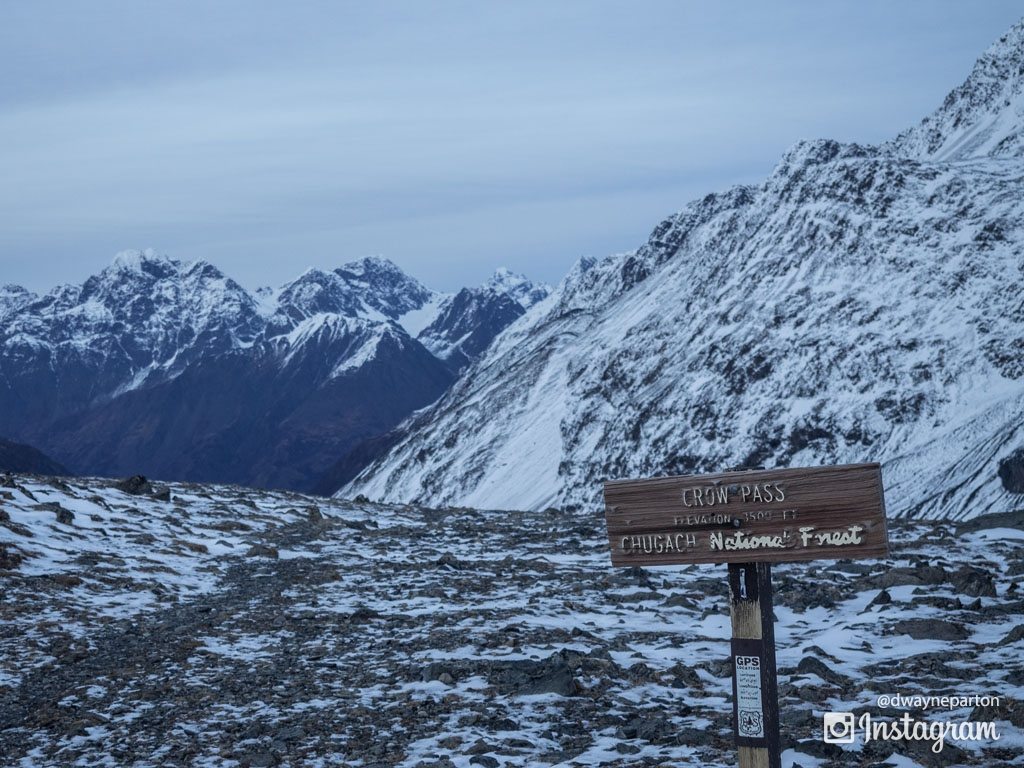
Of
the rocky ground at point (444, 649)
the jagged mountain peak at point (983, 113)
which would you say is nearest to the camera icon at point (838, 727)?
the rocky ground at point (444, 649)

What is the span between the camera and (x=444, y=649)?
1794 centimetres

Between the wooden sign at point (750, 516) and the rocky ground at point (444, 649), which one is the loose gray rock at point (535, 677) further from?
the wooden sign at point (750, 516)

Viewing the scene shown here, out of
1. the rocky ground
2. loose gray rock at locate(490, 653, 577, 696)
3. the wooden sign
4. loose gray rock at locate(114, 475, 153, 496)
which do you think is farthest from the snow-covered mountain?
the wooden sign

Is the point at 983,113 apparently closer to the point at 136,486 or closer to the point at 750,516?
the point at 136,486

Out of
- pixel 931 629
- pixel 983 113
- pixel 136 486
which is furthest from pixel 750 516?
pixel 983 113

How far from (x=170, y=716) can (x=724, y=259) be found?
5394 inches

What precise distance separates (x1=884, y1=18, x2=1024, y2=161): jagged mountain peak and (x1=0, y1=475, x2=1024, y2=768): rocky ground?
132m

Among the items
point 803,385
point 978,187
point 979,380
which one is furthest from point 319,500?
point 978,187

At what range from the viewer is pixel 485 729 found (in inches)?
547

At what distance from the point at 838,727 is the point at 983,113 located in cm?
16379

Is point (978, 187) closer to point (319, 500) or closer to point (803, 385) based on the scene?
point (803, 385)

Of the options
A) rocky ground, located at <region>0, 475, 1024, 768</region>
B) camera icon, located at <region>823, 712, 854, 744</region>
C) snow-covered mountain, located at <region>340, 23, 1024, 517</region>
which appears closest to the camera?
camera icon, located at <region>823, 712, 854, 744</region>

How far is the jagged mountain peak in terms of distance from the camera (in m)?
145

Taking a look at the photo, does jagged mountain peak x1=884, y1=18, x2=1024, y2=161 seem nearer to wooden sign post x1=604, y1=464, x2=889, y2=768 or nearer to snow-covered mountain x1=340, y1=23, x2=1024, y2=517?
snow-covered mountain x1=340, y1=23, x2=1024, y2=517
